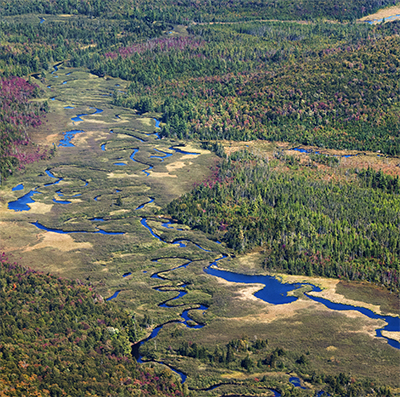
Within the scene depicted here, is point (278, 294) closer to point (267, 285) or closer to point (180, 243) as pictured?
point (267, 285)

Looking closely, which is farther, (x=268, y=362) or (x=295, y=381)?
(x=268, y=362)

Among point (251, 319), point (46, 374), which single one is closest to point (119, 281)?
point (251, 319)

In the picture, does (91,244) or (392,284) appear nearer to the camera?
(392,284)

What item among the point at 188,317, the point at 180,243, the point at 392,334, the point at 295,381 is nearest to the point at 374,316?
the point at 392,334

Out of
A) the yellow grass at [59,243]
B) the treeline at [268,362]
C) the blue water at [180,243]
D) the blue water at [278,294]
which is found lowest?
the treeline at [268,362]

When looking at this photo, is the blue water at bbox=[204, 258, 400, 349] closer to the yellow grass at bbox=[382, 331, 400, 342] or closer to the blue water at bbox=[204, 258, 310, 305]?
the blue water at bbox=[204, 258, 310, 305]

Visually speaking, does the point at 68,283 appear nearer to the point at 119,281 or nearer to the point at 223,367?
the point at 119,281

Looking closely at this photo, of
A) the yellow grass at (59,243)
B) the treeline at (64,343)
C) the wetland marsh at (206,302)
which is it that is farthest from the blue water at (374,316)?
the yellow grass at (59,243)

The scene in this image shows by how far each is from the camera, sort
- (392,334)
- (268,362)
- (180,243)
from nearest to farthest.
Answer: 1. (268,362)
2. (392,334)
3. (180,243)

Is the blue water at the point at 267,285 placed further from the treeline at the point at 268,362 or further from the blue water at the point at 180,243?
the treeline at the point at 268,362
